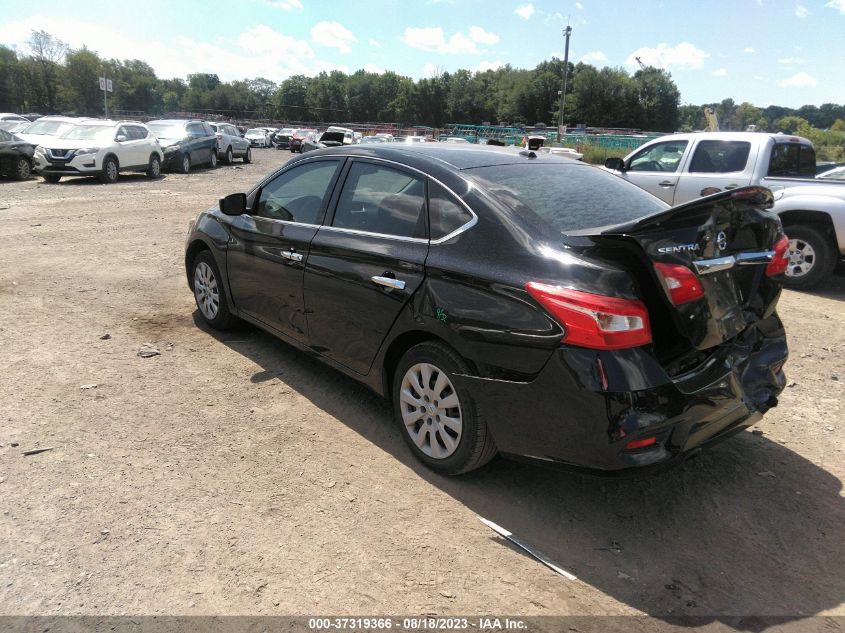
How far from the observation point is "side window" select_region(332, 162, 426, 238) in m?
3.45

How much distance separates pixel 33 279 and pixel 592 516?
6.69 m

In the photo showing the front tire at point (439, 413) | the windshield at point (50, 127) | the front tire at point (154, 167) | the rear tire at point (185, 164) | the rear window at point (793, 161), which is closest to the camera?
the front tire at point (439, 413)

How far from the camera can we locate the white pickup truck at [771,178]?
23.9ft

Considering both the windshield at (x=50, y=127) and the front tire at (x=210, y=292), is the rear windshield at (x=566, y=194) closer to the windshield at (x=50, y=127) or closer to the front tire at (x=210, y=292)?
the front tire at (x=210, y=292)

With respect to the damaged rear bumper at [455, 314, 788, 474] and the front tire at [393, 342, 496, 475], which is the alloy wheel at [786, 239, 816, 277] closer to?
the damaged rear bumper at [455, 314, 788, 474]

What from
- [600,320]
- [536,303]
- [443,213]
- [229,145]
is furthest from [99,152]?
[600,320]

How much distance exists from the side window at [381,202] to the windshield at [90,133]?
16.4 meters

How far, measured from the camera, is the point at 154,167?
19.0m

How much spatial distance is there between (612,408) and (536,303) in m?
0.55

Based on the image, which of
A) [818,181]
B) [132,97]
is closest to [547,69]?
[132,97]

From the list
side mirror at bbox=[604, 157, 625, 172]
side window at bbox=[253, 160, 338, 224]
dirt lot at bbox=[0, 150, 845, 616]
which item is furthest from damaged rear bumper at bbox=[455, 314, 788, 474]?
side mirror at bbox=[604, 157, 625, 172]

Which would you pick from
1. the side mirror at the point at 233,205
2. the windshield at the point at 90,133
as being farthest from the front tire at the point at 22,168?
the side mirror at the point at 233,205

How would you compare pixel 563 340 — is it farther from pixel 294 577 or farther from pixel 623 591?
pixel 294 577

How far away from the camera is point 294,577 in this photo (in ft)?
8.45
